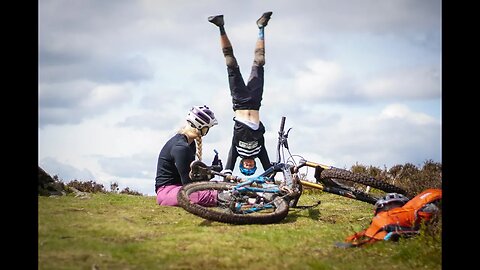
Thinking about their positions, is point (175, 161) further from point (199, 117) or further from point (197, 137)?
point (199, 117)

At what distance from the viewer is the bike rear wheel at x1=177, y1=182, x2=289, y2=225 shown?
293 inches

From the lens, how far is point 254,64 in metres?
9.95

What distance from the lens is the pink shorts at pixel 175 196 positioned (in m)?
8.44

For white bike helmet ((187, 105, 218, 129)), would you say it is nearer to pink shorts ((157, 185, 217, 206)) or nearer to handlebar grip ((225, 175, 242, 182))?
handlebar grip ((225, 175, 242, 182))

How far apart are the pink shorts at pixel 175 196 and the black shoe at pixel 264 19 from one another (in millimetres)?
3057

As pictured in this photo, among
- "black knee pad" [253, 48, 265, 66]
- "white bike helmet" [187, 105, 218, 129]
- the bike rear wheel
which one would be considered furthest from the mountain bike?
"black knee pad" [253, 48, 265, 66]

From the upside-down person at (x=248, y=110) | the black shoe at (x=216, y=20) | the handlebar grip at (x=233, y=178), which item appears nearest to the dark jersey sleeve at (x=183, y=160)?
the handlebar grip at (x=233, y=178)

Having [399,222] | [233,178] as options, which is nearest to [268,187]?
[233,178]

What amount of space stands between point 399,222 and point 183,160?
319 centimetres

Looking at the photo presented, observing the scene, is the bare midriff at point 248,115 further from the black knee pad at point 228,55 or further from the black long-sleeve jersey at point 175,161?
the black long-sleeve jersey at point 175,161

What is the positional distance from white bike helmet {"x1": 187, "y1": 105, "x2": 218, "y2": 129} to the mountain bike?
679mm
